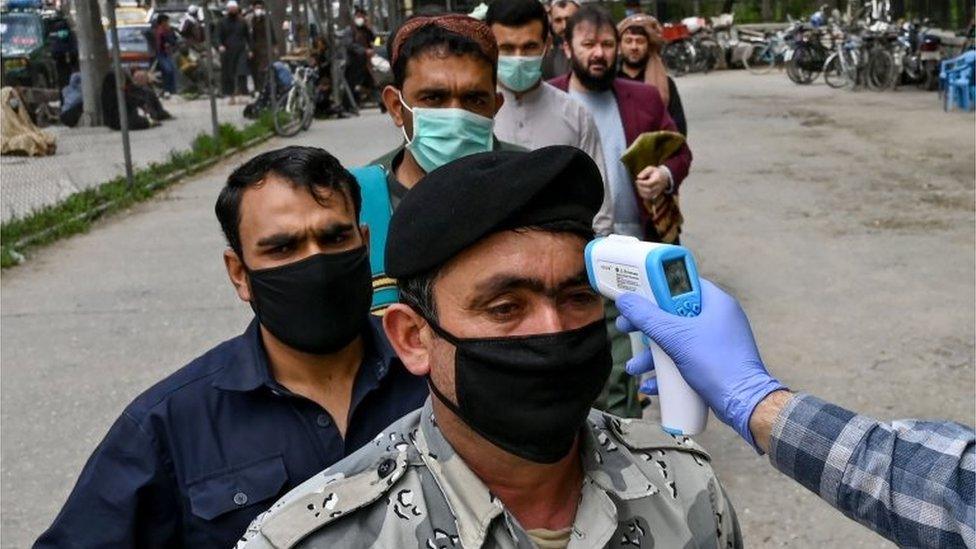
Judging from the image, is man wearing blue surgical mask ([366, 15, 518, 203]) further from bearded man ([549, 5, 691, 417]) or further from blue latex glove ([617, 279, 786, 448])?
blue latex glove ([617, 279, 786, 448])

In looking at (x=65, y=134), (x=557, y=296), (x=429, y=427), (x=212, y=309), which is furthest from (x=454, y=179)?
(x=65, y=134)

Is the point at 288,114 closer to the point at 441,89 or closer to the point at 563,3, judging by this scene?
the point at 563,3

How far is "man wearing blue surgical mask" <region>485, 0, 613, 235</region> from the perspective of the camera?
4.30 metres

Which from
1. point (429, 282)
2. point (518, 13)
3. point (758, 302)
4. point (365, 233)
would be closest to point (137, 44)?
point (758, 302)

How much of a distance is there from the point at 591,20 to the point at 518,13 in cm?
40

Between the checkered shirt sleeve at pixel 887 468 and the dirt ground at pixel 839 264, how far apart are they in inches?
102

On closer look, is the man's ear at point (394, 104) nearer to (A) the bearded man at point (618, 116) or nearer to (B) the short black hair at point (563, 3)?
(A) the bearded man at point (618, 116)

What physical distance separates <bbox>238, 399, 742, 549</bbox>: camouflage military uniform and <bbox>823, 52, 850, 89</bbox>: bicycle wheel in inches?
835

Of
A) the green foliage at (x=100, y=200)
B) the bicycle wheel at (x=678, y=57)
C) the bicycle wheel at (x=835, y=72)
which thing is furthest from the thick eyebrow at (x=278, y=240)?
the bicycle wheel at (x=678, y=57)

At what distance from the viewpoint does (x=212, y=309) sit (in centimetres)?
758

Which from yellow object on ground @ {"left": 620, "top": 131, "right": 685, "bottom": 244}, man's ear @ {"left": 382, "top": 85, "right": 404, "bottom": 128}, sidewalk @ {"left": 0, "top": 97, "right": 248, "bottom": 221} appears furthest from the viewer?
sidewalk @ {"left": 0, "top": 97, "right": 248, "bottom": 221}

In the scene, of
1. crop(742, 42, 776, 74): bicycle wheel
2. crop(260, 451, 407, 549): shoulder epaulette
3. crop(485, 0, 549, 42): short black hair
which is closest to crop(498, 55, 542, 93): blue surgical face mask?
crop(485, 0, 549, 42): short black hair

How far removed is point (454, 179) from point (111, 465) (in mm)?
931

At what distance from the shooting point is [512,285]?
68.5 inches
